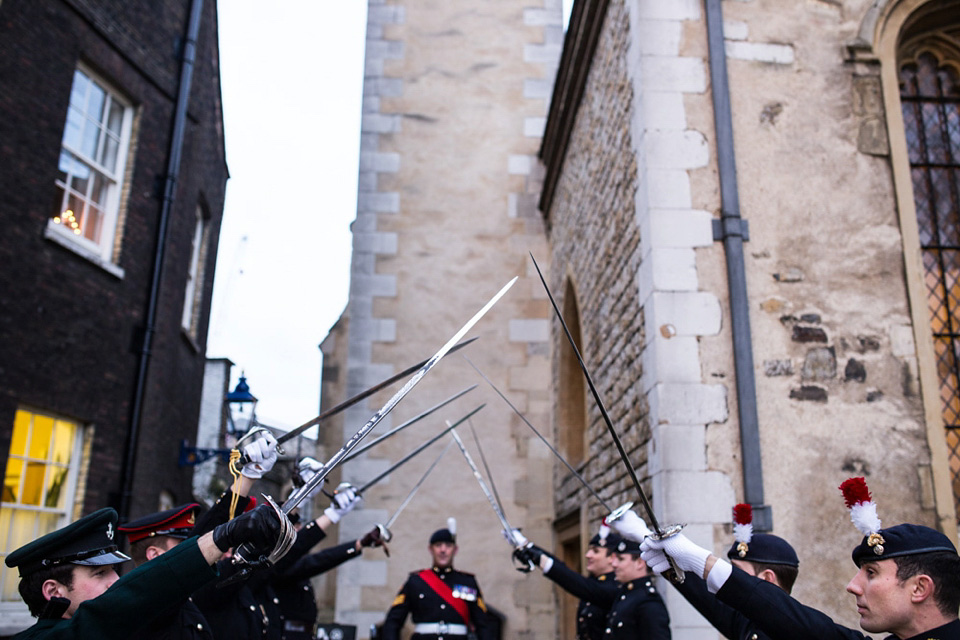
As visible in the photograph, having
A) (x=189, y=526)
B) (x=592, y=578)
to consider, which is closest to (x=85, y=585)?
(x=189, y=526)

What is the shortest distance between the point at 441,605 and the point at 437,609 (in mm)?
39

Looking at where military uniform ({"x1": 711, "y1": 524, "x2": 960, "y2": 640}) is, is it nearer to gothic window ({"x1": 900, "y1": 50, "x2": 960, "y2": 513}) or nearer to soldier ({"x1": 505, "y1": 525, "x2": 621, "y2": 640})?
soldier ({"x1": 505, "y1": 525, "x2": 621, "y2": 640})

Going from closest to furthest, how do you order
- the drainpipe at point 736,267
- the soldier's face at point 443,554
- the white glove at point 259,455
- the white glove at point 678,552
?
the white glove at point 678,552
the white glove at point 259,455
the drainpipe at point 736,267
the soldier's face at point 443,554

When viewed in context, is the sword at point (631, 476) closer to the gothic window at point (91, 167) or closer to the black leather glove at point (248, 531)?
the black leather glove at point (248, 531)

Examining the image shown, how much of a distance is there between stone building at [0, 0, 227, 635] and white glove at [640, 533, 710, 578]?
5.74m

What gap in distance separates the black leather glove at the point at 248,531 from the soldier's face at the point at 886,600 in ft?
5.35

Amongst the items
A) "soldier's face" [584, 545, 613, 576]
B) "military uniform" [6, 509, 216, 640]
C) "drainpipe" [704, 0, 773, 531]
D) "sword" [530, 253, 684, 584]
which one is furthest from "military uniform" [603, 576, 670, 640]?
"military uniform" [6, 509, 216, 640]

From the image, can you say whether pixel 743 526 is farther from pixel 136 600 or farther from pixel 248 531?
pixel 136 600

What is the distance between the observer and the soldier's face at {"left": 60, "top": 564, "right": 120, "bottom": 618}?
235 cm

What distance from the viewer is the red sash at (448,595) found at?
20.2 ft

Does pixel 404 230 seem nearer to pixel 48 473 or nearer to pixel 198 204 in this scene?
pixel 198 204

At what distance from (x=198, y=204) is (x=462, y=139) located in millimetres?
3578

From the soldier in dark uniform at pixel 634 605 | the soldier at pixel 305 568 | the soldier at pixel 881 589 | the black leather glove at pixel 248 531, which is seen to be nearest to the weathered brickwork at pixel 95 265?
the soldier at pixel 305 568

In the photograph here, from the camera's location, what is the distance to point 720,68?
5.50 metres
